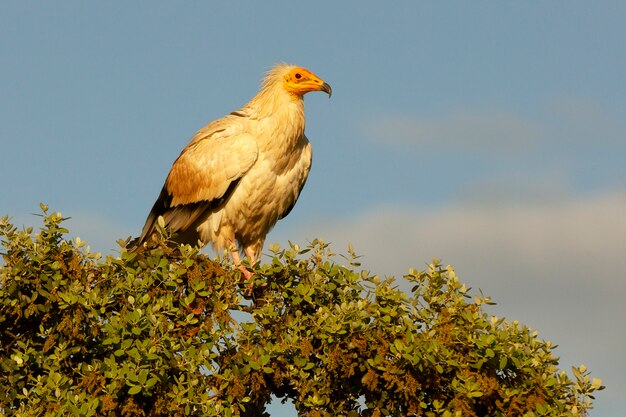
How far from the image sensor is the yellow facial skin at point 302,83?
12.9m

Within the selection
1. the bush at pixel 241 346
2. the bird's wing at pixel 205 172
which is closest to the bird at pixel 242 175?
the bird's wing at pixel 205 172

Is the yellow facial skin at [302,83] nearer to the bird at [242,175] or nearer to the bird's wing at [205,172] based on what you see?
the bird at [242,175]

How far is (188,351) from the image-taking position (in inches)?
321

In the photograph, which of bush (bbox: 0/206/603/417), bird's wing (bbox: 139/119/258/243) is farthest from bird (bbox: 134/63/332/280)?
bush (bbox: 0/206/603/417)

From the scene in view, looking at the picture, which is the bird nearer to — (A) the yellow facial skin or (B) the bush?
(A) the yellow facial skin

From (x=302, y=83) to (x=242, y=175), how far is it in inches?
71.1

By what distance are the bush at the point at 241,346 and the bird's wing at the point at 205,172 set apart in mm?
3137

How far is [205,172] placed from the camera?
12086 mm

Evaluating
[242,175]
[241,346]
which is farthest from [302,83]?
[241,346]

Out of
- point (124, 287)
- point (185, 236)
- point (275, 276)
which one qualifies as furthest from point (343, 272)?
point (185, 236)

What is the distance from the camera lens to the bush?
26.1 feet

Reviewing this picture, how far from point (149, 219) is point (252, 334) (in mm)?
4983

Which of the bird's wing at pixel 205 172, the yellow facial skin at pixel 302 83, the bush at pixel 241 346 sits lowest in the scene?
the bush at pixel 241 346

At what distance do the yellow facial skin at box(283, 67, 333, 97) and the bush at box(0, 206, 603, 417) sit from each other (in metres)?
4.53
